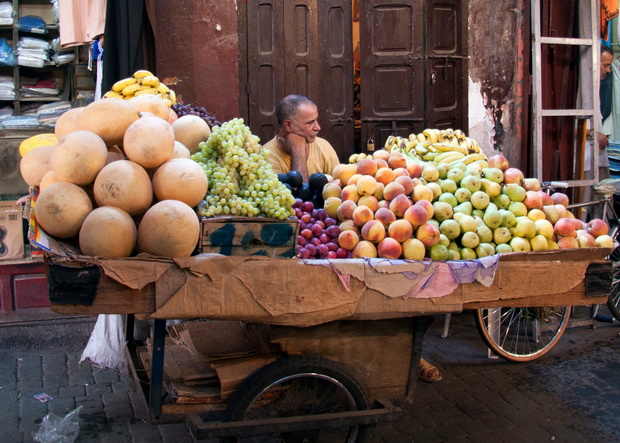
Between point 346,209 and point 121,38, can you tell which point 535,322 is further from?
point 121,38

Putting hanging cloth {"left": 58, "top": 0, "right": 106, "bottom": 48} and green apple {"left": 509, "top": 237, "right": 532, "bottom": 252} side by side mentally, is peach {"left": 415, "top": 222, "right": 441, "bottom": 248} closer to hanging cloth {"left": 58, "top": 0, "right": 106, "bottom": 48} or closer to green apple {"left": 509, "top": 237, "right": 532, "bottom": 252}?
green apple {"left": 509, "top": 237, "right": 532, "bottom": 252}

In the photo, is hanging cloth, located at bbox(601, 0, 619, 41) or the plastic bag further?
hanging cloth, located at bbox(601, 0, 619, 41)

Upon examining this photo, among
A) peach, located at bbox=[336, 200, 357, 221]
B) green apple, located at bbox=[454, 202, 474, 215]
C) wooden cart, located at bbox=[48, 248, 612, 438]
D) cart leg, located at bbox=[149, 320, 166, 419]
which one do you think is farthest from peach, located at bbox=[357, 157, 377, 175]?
cart leg, located at bbox=[149, 320, 166, 419]

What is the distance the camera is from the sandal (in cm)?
435

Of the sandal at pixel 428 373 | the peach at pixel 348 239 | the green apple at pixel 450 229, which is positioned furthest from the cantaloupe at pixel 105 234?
the sandal at pixel 428 373

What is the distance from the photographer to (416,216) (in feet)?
10.0

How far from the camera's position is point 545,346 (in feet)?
16.2

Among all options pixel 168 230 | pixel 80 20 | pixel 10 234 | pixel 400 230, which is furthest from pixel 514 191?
pixel 10 234

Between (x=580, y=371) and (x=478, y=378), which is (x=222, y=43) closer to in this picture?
(x=478, y=378)

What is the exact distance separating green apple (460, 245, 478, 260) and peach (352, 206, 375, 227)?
477mm

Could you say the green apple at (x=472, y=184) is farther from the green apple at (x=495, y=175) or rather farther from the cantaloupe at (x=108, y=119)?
the cantaloupe at (x=108, y=119)

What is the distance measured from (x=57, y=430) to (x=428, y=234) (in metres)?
2.24

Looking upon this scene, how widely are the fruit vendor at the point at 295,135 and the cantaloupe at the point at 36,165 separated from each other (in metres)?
1.80

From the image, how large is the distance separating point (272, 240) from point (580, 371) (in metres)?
3.03
